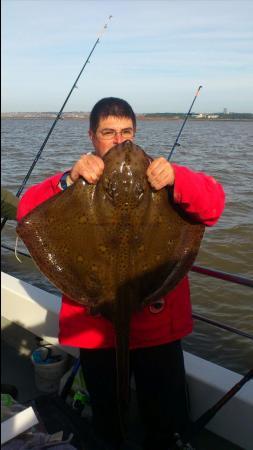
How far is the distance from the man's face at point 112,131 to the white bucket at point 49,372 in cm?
217

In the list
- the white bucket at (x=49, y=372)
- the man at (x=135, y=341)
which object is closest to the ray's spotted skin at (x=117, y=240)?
the man at (x=135, y=341)

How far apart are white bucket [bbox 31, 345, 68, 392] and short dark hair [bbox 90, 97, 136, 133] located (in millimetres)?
2238

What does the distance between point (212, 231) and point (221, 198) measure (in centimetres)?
886

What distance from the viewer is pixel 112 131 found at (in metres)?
2.57

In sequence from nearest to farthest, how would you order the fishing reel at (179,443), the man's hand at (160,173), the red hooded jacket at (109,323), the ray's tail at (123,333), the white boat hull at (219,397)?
the man's hand at (160,173), the ray's tail at (123,333), the red hooded jacket at (109,323), the fishing reel at (179,443), the white boat hull at (219,397)

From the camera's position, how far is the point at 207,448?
10.8 ft

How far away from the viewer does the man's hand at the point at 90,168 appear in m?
2.09

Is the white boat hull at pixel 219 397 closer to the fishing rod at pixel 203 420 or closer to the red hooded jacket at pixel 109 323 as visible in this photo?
the fishing rod at pixel 203 420

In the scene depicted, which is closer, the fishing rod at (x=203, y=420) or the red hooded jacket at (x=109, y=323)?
the red hooded jacket at (x=109, y=323)

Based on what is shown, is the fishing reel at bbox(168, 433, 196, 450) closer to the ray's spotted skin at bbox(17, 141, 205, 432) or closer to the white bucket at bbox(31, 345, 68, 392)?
the ray's spotted skin at bbox(17, 141, 205, 432)

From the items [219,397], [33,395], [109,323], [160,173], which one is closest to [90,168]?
[160,173]

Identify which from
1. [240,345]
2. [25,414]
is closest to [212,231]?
[240,345]

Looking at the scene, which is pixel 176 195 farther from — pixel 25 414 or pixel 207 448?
pixel 207 448

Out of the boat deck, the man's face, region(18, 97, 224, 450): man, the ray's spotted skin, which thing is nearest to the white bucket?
the boat deck
